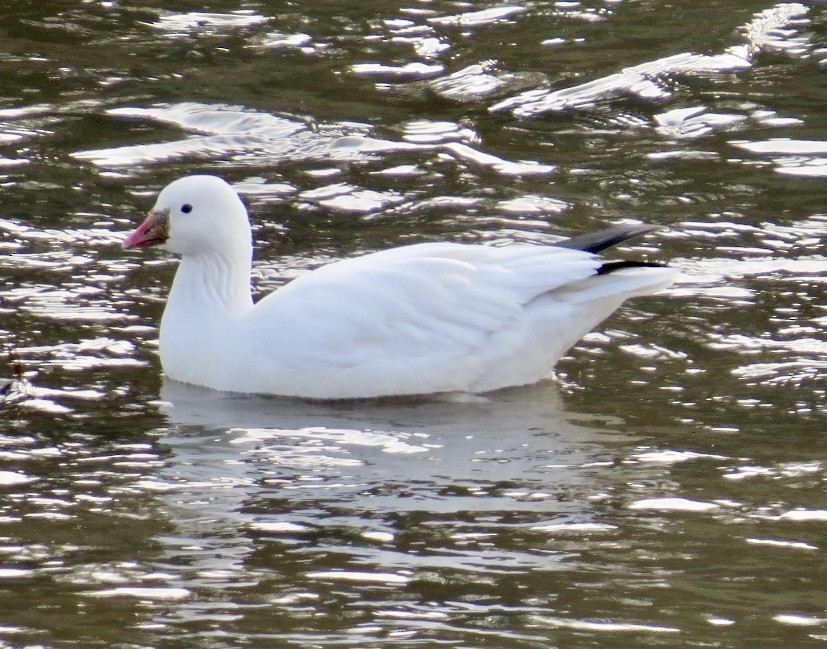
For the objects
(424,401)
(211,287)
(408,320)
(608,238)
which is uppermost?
(608,238)

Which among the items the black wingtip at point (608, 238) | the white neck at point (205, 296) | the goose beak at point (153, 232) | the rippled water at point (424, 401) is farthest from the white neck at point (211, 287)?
the black wingtip at point (608, 238)

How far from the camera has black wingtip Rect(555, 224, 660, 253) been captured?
7312mm

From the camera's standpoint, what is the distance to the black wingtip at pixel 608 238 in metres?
7.31

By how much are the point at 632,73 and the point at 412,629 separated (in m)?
8.45

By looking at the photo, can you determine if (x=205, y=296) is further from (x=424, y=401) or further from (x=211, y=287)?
(x=424, y=401)

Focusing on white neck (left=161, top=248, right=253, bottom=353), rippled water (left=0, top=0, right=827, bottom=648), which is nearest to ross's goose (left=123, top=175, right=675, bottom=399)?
white neck (left=161, top=248, right=253, bottom=353)

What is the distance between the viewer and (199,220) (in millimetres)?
7656

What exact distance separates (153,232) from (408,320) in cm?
142

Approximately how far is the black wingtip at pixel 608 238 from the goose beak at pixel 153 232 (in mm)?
1970

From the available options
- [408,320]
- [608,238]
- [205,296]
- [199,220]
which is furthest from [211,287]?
[608,238]

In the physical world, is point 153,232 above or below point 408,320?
above

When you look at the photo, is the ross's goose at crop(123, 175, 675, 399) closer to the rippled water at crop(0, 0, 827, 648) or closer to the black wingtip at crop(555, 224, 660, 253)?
the black wingtip at crop(555, 224, 660, 253)

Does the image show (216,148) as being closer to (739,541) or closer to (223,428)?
(223,428)

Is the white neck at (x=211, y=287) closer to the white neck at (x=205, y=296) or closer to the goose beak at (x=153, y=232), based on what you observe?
the white neck at (x=205, y=296)
